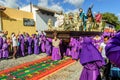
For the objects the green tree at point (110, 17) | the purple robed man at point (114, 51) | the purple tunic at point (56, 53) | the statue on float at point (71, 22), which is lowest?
the purple tunic at point (56, 53)

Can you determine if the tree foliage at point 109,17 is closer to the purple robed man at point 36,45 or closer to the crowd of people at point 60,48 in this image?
the purple robed man at point 36,45

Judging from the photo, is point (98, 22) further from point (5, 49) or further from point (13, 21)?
point (5, 49)

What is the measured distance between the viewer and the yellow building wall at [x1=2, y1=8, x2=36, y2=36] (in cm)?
2081

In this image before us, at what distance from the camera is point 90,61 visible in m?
5.71

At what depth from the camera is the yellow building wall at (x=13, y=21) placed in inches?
819

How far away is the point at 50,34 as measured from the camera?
13.5 meters

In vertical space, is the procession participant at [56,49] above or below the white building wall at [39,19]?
below

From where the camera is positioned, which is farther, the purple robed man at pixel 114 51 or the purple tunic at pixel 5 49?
the purple tunic at pixel 5 49

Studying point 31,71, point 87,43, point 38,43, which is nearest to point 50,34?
point 38,43

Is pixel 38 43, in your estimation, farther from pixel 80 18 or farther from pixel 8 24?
pixel 8 24

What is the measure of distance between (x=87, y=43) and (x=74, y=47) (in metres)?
7.30

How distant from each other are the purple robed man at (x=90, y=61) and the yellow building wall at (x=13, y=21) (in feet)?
51.8

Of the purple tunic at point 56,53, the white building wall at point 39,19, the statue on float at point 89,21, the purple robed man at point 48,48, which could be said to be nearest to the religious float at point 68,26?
the purple tunic at point 56,53

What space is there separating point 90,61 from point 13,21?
17.4 meters
